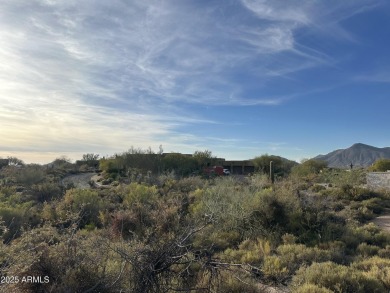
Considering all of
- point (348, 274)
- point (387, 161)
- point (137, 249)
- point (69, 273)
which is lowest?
point (348, 274)

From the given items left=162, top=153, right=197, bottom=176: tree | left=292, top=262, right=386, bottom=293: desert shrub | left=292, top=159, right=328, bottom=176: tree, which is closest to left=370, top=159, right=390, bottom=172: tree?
left=292, top=159, right=328, bottom=176: tree

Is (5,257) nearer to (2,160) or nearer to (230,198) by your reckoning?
(230,198)

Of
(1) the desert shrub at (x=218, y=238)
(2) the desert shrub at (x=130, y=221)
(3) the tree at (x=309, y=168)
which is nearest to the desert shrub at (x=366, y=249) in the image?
(1) the desert shrub at (x=218, y=238)

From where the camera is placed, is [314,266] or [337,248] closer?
[314,266]

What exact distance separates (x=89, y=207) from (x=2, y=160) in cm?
5318

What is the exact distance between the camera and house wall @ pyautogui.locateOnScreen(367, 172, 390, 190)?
23812 mm

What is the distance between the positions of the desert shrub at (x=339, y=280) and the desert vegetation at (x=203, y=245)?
0.02 meters

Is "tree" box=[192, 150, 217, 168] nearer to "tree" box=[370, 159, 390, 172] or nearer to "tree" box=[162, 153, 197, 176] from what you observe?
"tree" box=[162, 153, 197, 176]

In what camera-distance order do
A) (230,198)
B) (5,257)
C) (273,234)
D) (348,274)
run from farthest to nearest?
(230,198)
(273,234)
(348,274)
(5,257)

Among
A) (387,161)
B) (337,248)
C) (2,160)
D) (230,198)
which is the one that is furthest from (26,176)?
(387,161)

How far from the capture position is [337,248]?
976 centimetres

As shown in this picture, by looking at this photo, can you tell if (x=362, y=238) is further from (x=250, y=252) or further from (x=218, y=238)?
(x=218, y=238)

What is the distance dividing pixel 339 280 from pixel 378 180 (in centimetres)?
2031

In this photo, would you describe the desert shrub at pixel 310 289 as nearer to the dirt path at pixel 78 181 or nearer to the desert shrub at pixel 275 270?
the desert shrub at pixel 275 270
